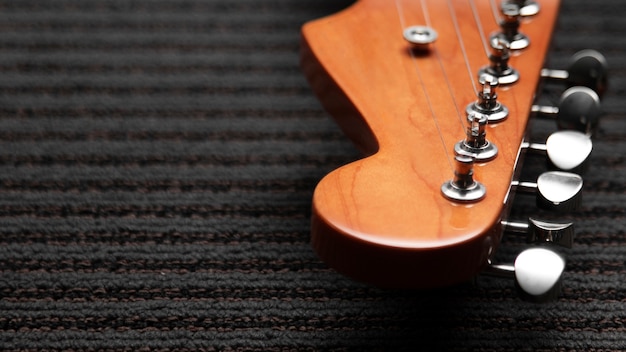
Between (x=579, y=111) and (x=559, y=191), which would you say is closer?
(x=559, y=191)

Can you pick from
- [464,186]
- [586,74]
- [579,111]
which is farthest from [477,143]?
[586,74]

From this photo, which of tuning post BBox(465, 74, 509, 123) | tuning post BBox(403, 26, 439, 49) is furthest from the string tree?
tuning post BBox(465, 74, 509, 123)

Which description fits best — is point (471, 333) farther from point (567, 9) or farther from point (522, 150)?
point (567, 9)

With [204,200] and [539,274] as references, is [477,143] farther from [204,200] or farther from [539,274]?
[204,200]

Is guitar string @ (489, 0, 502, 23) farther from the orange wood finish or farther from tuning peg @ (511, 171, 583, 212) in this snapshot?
tuning peg @ (511, 171, 583, 212)

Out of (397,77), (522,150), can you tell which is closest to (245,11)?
(397,77)

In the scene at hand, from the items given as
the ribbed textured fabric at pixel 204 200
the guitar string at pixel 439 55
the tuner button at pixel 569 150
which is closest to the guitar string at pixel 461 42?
the guitar string at pixel 439 55
